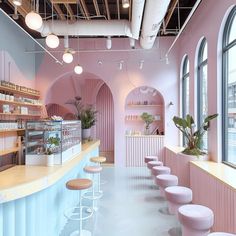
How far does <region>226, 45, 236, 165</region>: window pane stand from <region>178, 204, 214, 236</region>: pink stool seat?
1729 mm

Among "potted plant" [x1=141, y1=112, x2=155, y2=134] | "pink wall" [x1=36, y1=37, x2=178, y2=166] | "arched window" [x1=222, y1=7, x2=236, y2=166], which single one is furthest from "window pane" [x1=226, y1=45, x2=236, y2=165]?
"potted plant" [x1=141, y1=112, x2=155, y2=134]

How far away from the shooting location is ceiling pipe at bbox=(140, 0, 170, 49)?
4187mm

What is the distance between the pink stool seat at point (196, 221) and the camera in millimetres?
2498

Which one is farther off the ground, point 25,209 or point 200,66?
point 200,66

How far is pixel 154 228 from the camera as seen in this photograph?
3471 mm

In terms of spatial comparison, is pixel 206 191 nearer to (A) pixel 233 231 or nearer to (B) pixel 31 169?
(A) pixel 233 231

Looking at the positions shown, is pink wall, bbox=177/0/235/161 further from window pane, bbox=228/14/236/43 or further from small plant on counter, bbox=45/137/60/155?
small plant on counter, bbox=45/137/60/155

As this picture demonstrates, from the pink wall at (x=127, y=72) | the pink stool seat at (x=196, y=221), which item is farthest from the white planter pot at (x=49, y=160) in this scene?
the pink wall at (x=127, y=72)

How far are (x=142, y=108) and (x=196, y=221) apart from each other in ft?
19.3

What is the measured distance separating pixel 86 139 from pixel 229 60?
3744 millimetres

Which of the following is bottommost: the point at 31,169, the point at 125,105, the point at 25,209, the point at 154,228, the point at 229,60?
the point at 154,228

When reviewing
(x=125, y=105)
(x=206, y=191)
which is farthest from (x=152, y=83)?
(x=206, y=191)

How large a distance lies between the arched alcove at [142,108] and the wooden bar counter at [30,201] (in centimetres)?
510

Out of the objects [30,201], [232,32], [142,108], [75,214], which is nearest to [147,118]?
[142,108]
